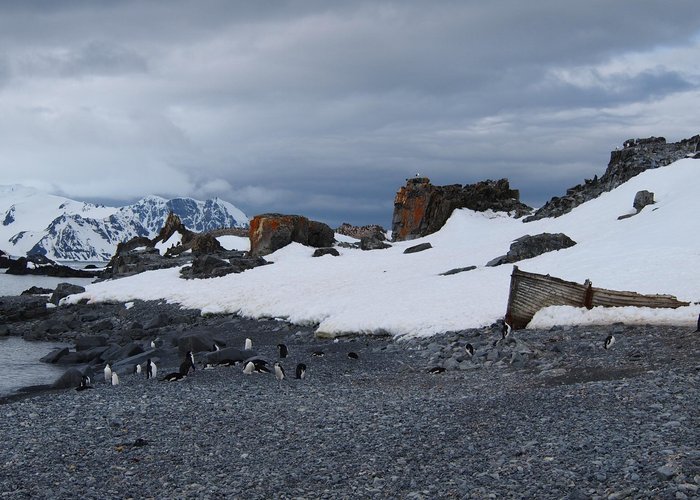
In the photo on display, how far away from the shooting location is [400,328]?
95.5 feet

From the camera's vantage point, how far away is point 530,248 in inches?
1576

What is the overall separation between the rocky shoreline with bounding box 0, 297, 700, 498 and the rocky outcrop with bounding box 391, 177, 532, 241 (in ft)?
150

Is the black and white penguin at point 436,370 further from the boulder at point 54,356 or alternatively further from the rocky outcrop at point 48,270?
the rocky outcrop at point 48,270

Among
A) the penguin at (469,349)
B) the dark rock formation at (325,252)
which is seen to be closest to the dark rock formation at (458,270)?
the penguin at (469,349)

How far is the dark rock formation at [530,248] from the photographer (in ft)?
130

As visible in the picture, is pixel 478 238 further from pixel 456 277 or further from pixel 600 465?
pixel 600 465

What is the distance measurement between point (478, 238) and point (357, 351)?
3245 cm

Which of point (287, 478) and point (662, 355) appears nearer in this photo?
point (287, 478)

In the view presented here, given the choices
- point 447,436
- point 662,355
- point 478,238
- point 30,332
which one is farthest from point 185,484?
point 478,238

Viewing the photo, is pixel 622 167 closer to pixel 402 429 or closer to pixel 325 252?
pixel 325 252

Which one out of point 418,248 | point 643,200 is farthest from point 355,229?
point 643,200

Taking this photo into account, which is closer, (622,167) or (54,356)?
(54,356)

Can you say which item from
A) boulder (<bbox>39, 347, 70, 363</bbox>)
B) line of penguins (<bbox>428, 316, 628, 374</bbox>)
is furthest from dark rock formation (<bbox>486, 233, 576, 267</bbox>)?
boulder (<bbox>39, 347, 70, 363</bbox>)

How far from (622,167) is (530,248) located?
2421 centimetres
